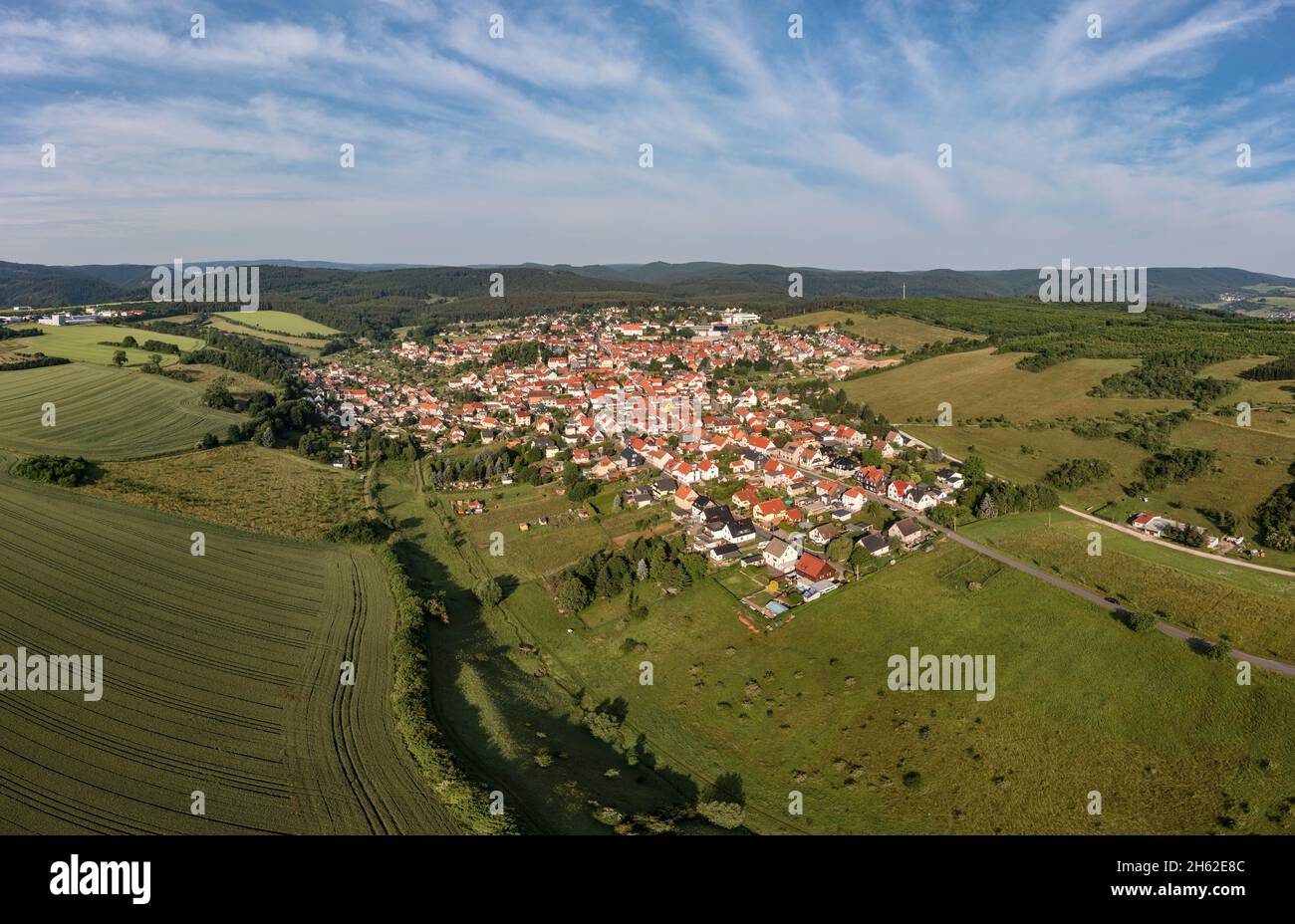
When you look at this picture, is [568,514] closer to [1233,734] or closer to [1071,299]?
[1233,734]

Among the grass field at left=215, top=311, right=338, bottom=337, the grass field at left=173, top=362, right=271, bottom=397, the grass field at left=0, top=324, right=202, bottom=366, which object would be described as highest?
the grass field at left=215, top=311, right=338, bottom=337

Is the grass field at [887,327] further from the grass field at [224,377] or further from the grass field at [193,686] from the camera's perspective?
the grass field at [193,686]

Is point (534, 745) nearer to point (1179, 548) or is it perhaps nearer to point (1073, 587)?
point (1073, 587)

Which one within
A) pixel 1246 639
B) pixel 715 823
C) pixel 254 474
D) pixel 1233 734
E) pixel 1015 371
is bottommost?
pixel 715 823

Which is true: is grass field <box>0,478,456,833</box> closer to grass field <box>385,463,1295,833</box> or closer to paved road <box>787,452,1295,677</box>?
grass field <box>385,463,1295,833</box>

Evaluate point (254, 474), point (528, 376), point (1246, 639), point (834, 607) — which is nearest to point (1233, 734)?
point (1246, 639)

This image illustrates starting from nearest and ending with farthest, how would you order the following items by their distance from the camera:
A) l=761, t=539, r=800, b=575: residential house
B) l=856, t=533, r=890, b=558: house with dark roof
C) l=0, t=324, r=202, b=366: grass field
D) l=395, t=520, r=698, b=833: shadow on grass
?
l=395, t=520, r=698, b=833: shadow on grass → l=761, t=539, r=800, b=575: residential house → l=856, t=533, r=890, b=558: house with dark roof → l=0, t=324, r=202, b=366: grass field

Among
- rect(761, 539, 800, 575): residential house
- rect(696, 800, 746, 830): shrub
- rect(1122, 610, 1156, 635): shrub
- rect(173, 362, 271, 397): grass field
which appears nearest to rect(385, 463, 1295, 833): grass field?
rect(1122, 610, 1156, 635): shrub
